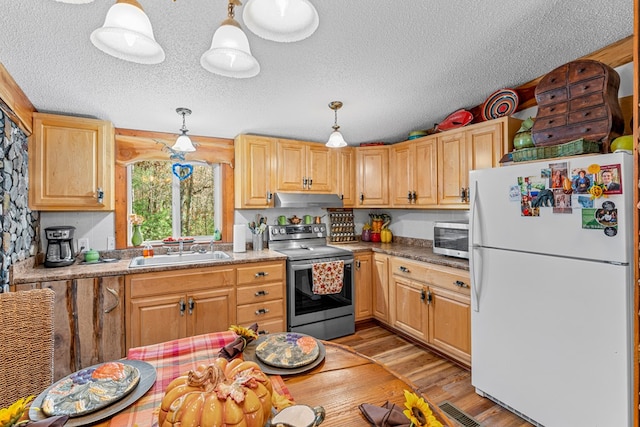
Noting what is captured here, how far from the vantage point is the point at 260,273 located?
284cm

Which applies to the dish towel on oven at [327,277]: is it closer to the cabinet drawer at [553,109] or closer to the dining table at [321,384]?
the dining table at [321,384]

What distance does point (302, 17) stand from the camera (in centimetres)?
80

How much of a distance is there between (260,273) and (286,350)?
1778 mm

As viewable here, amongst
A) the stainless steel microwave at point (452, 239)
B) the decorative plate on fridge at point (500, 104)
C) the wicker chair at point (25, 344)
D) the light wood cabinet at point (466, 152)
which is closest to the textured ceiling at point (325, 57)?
the decorative plate on fridge at point (500, 104)

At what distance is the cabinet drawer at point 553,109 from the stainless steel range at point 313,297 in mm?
2022

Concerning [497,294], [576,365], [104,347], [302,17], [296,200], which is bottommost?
[104,347]

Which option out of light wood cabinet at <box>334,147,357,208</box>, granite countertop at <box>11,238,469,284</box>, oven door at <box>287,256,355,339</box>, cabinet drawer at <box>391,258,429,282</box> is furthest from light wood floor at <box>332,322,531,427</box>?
light wood cabinet at <box>334,147,357,208</box>

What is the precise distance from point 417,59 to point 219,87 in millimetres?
1321

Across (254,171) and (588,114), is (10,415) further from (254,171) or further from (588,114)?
(254,171)

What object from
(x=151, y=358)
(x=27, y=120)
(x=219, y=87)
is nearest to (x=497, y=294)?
(x=151, y=358)

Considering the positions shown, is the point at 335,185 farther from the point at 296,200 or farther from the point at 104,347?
the point at 104,347

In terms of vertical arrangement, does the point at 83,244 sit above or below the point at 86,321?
above

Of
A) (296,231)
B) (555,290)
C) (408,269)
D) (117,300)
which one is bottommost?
(117,300)

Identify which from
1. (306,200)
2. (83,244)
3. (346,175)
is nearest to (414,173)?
(346,175)
